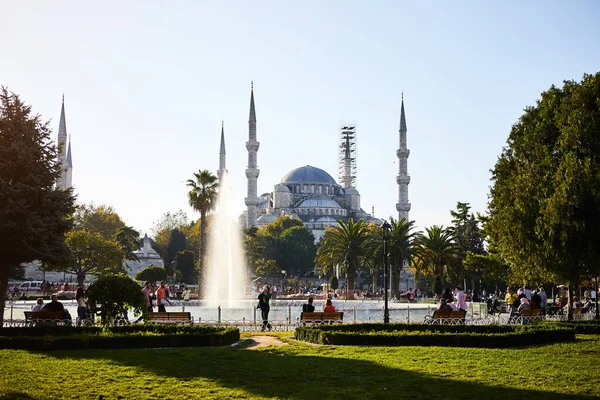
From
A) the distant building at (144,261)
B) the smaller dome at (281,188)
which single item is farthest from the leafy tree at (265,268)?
the smaller dome at (281,188)

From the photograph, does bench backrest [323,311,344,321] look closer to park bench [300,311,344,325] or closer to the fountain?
park bench [300,311,344,325]

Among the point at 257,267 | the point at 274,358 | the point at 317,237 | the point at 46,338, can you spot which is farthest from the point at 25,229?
the point at 317,237

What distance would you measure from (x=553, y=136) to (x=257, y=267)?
58645 millimetres

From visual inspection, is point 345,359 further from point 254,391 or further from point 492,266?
point 492,266

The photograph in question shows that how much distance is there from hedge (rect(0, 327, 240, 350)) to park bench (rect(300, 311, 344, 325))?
4107mm

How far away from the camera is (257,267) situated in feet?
260

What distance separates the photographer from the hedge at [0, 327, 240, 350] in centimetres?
1351

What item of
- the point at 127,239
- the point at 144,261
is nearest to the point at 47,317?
the point at 127,239

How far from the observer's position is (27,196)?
19.5m

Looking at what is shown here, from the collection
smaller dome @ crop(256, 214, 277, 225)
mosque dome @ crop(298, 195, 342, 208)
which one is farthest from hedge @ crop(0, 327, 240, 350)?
mosque dome @ crop(298, 195, 342, 208)

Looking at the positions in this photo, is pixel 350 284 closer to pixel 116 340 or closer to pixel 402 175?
pixel 116 340

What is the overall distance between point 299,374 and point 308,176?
132309mm

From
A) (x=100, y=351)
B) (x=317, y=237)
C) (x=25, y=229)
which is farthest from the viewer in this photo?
(x=317, y=237)

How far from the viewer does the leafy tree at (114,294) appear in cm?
1515
